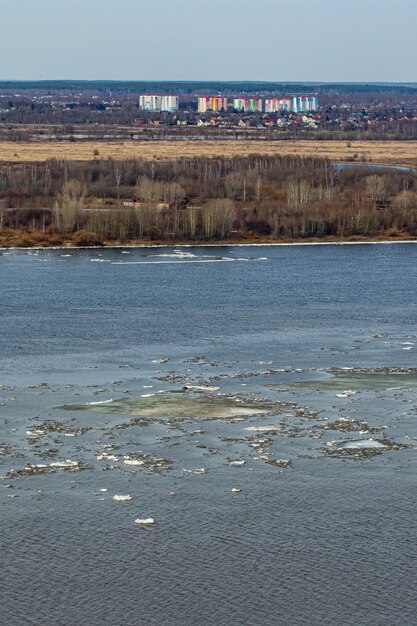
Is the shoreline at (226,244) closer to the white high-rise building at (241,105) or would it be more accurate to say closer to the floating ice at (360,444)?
the floating ice at (360,444)

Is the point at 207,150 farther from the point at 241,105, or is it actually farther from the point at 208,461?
the point at 241,105

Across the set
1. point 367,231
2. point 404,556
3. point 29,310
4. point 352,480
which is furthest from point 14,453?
point 367,231

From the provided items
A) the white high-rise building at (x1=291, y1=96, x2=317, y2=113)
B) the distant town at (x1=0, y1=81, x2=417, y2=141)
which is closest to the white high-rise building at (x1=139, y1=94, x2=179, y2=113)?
the distant town at (x1=0, y1=81, x2=417, y2=141)

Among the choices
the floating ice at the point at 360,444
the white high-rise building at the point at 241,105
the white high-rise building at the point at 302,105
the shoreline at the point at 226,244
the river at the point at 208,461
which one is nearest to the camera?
the river at the point at 208,461

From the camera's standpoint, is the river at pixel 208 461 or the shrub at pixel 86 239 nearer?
the river at pixel 208 461

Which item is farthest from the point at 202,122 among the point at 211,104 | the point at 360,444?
the point at 360,444

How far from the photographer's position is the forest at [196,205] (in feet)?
128

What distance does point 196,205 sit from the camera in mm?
45781

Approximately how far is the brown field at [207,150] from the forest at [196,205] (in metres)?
14.8

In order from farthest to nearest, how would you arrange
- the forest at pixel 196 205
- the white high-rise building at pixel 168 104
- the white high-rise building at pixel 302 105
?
1. the white high-rise building at pixel 302 105
2. the white high-rise building at pixel 168 104
3. the forest at pixel 196 205

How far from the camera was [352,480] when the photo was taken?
47.9ft

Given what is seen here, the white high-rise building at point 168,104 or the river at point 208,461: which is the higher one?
the white high-rise building at point 168,104

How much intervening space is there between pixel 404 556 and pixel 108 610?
3.20 m

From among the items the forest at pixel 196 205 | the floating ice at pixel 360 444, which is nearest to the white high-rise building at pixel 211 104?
the forest at pixel 196 205
